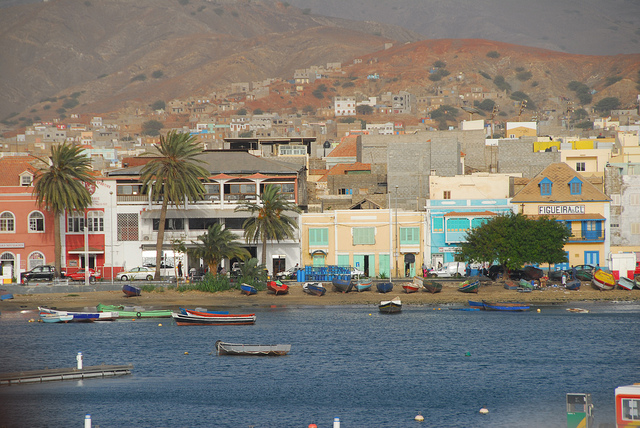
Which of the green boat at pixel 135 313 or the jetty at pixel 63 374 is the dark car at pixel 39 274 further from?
the jetty at pixel 63 374

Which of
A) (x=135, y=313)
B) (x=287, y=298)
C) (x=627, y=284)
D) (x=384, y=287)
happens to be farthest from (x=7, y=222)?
(x=627, y=284)

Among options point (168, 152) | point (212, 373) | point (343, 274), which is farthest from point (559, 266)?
point (212, 373)

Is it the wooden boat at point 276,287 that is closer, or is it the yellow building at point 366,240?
the wooden boat at point 276,287

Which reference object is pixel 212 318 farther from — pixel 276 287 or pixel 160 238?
pixel 160 238

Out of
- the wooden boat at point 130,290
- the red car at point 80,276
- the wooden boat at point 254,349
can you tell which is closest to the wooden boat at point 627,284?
the wooden boat at point 254,349

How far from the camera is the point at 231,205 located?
295ft

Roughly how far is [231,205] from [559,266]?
1437 inches

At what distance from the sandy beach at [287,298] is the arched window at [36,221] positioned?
1168 cm

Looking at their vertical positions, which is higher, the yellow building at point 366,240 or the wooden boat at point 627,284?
the yellow building at point 366,240

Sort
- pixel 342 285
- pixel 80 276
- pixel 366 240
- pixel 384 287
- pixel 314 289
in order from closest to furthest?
pixel 314 289 → pixel 384 287 → pixel 342 285 → pixel 80 276 → pixel 366 240

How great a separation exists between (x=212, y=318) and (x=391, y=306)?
16805mm

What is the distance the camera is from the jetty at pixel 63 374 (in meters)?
44.9

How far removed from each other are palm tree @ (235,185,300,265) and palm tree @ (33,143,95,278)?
16376 millimetres

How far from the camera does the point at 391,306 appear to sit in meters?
73.0
